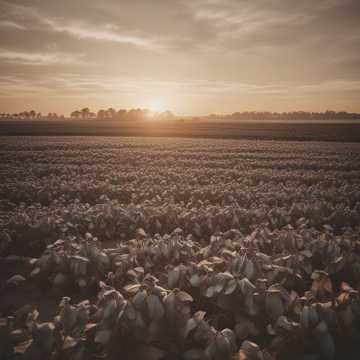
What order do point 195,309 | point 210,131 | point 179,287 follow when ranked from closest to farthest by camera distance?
1. point 179,287
2. point 195,309
3. point 210,131

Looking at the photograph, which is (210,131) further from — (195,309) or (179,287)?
(179,287)

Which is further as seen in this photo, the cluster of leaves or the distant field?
the distant field

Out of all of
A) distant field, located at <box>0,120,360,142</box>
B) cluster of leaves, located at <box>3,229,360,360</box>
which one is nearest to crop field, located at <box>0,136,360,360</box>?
cluster of leaves, located at <box>3,229,360,360</box>

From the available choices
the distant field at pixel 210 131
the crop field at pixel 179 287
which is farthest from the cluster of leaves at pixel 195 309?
the distant field at pixel 210 131

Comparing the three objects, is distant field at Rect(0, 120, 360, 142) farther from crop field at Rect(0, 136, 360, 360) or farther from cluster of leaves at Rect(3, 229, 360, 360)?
cluster of leaves at Rect(3, 229, 360, 360)

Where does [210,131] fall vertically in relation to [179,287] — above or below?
above

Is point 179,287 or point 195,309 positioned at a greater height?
point 179,287

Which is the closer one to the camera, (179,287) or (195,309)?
(179,287)

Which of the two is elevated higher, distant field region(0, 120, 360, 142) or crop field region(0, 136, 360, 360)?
distant field region(0, 120, 360, 142)

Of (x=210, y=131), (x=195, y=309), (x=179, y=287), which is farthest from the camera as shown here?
(x=210, y=131)

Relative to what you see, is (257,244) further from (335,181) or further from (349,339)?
(335,181)

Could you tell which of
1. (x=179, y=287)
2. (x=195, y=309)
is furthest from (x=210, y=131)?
(x=179, y=287)

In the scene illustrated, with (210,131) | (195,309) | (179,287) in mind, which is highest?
(210,131)

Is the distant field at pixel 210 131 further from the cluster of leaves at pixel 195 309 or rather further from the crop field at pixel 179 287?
the cluster of leaves at pixel 195 309
